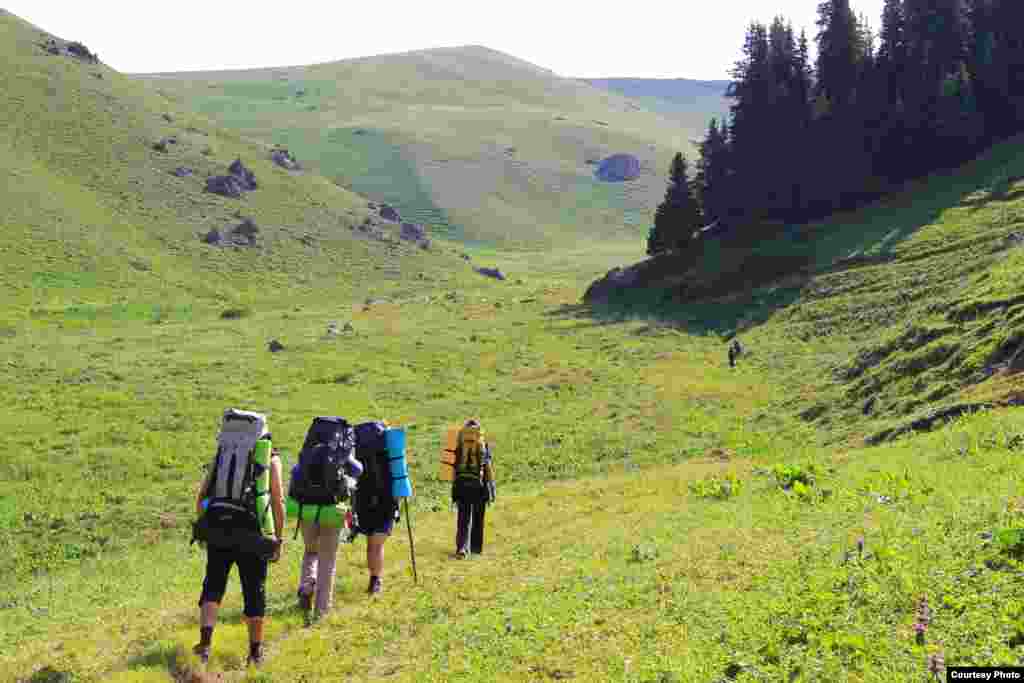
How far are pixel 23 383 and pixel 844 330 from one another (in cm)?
4279

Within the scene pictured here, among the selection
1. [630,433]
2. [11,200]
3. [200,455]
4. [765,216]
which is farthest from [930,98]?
[11,200]

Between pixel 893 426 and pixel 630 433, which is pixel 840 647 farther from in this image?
pixel 630 433

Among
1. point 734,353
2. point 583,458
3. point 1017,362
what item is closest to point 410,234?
point 734,353

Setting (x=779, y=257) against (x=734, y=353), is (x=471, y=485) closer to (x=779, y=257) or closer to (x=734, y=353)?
(x=734, y=353)

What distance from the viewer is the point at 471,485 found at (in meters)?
14.9

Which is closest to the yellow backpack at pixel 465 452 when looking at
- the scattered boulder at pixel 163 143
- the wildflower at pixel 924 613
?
the wildflower at pixel 924 613

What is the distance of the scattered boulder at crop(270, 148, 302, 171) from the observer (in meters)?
138

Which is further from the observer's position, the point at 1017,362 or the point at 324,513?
the point at 1017,362

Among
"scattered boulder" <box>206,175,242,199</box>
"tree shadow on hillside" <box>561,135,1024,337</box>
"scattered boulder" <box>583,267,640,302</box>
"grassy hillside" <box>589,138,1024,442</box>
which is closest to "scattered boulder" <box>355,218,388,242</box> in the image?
"scattered boulder" <box>206,175,242,199</box>

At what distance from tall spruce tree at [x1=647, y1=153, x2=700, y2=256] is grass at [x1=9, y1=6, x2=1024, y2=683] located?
4888 millimetres

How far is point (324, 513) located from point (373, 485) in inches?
51.1

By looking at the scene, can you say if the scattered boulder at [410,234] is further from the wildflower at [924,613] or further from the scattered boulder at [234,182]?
the wildflower at [924,613]

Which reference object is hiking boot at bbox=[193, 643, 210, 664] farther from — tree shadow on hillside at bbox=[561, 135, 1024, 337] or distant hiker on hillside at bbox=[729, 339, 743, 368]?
tree shadow on hillside at bbox=[561, 135, 1024, 337]

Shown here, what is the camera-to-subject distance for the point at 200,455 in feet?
98.2
